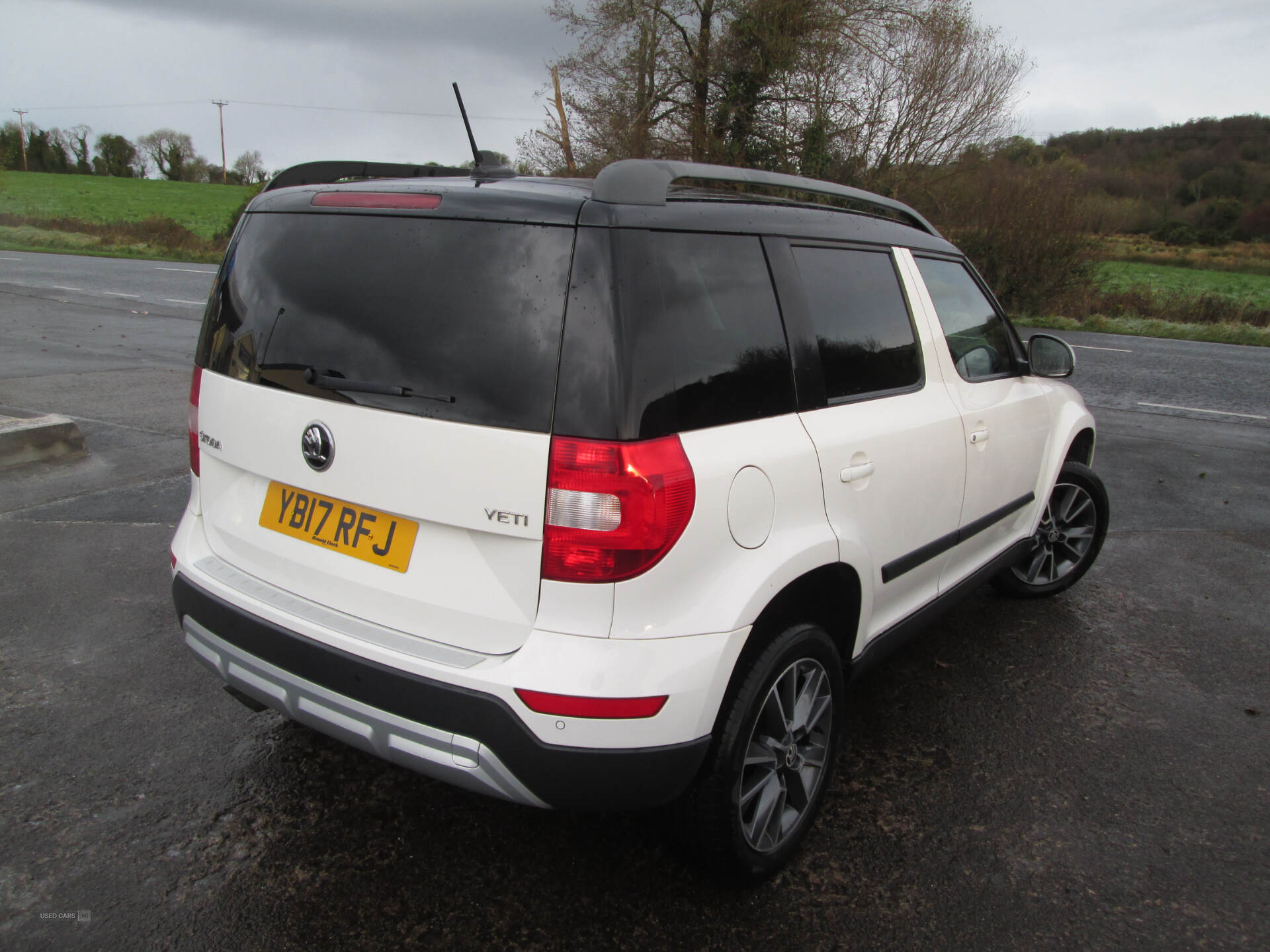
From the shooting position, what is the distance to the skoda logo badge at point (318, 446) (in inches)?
85.7

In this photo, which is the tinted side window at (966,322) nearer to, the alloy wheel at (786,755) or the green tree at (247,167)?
the alloy wheel at (786,755)

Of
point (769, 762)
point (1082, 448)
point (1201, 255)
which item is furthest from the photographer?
point (1201, 255)

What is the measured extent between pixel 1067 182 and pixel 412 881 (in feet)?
75.3

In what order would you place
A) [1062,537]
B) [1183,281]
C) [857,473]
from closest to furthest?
[857,473] → [1062,537] → [1183,281]

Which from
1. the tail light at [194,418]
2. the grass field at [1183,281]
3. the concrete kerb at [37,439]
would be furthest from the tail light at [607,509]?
the grass field at [1183,281]

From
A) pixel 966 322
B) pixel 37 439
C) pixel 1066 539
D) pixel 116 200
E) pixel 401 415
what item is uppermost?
pixel 966 322

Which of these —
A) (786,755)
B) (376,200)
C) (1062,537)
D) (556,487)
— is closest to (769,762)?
(786,755)

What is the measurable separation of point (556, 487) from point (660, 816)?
40.3 inches

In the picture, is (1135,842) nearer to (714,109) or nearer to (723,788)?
(723,788)

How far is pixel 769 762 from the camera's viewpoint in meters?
2.36

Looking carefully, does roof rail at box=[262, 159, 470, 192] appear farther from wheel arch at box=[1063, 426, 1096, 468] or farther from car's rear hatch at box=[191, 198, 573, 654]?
wheel arch at box=[1063, 426, 1096, 468]

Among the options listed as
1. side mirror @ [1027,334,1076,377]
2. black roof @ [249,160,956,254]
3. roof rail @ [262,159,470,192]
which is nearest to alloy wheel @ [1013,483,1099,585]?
side mirror @ [1027,334,1076,377]

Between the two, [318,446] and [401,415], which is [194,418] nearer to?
[318,446]

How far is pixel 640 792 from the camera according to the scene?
203cm
